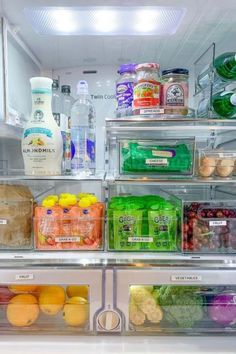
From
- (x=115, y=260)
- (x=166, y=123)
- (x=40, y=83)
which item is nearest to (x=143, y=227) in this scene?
(x=115, y=260)

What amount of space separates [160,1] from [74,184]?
2.62ft

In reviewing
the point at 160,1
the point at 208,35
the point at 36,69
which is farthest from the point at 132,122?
the point at 36,69

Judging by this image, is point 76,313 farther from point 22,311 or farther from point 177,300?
point 177,300

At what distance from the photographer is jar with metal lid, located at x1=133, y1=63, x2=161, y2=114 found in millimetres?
1000

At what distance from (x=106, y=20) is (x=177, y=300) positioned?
957 mm

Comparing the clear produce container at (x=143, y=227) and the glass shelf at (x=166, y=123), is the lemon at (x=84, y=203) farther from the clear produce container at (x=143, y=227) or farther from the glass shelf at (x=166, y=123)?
the glass shelf at (x=166, y=123)

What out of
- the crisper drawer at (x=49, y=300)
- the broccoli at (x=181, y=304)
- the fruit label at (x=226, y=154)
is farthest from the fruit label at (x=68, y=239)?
the fruit label at (x=226, y=154)

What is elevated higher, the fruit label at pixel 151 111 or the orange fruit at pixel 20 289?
the fruit label at pixel 151 111

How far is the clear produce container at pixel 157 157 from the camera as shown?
102 cm

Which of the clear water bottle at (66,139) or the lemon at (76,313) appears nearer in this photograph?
the lemon at (76,313)

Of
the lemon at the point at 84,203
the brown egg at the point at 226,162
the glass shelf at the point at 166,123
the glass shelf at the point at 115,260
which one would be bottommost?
the glass shelf at the point at 115,260

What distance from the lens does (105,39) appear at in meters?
1.18

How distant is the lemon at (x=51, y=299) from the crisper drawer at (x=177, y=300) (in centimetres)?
20

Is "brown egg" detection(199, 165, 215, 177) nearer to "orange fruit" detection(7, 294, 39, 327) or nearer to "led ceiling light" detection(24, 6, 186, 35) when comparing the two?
"led ceiling light" detection(24, 6, 186, 35)
